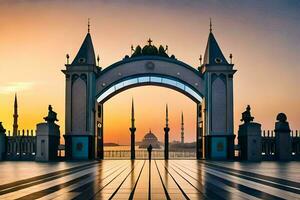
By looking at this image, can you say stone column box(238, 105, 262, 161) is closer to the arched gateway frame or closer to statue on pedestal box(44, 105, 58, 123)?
the arched gateway frame

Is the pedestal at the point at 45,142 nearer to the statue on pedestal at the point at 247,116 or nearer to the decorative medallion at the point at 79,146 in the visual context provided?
the decorative medallion at the point at 79,146

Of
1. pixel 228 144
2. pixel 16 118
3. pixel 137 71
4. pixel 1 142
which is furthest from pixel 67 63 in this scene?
pixel 16 118

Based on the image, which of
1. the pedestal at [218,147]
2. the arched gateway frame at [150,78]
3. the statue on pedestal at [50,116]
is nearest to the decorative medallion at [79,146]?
the arched gateway frame at [150,78]

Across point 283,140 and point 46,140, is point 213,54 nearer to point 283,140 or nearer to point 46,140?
point 283,140

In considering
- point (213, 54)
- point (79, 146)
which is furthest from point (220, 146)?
point (79, 146)

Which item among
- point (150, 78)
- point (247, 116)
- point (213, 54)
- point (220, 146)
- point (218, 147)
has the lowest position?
point (218, 147)

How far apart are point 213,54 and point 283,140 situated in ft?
37.8

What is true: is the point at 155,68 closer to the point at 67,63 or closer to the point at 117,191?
the point at 67,63

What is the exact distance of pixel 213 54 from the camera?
A: 161 ft

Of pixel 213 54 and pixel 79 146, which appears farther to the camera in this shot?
pixel 213 54

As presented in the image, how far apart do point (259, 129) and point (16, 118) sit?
66.2 m

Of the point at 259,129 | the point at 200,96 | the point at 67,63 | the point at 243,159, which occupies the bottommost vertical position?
the point at 243,159

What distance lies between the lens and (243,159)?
1839 inches

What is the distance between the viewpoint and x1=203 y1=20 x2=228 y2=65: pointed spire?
4850 centimetres
